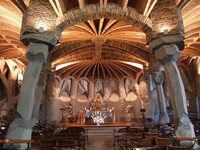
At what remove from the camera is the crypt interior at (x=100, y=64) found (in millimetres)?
6504

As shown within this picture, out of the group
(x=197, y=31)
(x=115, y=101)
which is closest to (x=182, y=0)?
(x=197, y=31)

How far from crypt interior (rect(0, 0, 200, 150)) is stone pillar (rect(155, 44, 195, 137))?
4 centimetres

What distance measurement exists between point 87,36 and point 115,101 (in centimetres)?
1043

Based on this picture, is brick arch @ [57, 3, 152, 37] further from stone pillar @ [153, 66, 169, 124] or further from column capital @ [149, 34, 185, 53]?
stone pillar @ [153, 66, 169, 124]

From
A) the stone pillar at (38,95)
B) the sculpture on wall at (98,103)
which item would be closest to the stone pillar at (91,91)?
the sculpture on wall at (98,103)

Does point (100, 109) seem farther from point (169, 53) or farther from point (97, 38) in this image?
point (169, 53)

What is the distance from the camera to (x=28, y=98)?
603 centimetres

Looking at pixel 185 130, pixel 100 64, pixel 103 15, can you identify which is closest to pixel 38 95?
pixel 103 15

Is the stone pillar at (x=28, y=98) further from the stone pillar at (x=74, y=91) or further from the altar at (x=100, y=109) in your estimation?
the stone pillar at (x=74, y=91)

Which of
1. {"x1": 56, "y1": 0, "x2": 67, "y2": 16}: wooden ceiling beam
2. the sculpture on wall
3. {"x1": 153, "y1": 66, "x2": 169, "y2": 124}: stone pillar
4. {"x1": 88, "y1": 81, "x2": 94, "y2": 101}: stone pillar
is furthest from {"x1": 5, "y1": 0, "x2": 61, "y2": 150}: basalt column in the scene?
{"x1": 88, "y1": 81, "x2": 94, "y2": 101}: stone pillar

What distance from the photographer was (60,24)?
24.8 ft

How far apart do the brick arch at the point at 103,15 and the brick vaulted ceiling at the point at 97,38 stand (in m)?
0.24

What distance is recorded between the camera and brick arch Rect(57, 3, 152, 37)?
25.2 feet

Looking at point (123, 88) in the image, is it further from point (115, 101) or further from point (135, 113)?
point (135, 113)
